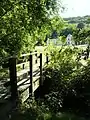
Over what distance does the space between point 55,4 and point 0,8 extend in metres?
1.39

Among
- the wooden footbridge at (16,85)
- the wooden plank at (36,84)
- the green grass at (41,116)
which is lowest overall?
the green grass at (41,116)

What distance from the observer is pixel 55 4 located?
665cm

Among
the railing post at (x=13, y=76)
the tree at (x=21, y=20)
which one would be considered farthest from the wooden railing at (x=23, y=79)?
the tree at (x=21, y=20)

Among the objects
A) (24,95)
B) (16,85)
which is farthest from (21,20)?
(24,95)

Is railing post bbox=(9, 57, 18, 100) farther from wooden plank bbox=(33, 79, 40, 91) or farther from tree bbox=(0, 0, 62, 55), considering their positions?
wooden plank bbox=(33, 79, 40, 91)

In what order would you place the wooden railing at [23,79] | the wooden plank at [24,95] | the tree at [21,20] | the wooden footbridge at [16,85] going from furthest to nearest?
the wooden plank at [24,95] → the wooden railing at [23,79] → the wooden footbridge at [16,85] → the tree at [21,20]

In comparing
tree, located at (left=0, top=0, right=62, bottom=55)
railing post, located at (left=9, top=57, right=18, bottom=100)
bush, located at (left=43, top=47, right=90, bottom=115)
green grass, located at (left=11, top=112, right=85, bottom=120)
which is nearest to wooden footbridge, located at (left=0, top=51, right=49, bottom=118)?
railing post, located at (left=9, top=57, right=18, bottom=100)

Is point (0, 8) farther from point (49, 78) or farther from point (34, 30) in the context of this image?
point (49, 78)

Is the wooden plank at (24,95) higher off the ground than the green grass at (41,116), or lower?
higher

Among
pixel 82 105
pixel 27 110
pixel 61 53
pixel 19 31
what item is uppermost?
pixel 19 31

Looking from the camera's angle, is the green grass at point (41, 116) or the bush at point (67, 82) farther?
the bush at point (67, 82)

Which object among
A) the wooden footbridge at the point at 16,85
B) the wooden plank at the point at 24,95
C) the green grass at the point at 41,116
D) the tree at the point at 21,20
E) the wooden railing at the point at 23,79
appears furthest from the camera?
the wooden plank at the point at 24,95

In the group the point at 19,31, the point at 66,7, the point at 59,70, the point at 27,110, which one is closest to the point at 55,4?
the point at 66,7

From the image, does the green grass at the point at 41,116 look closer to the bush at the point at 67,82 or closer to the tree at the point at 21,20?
the bush at the point at 67,82
